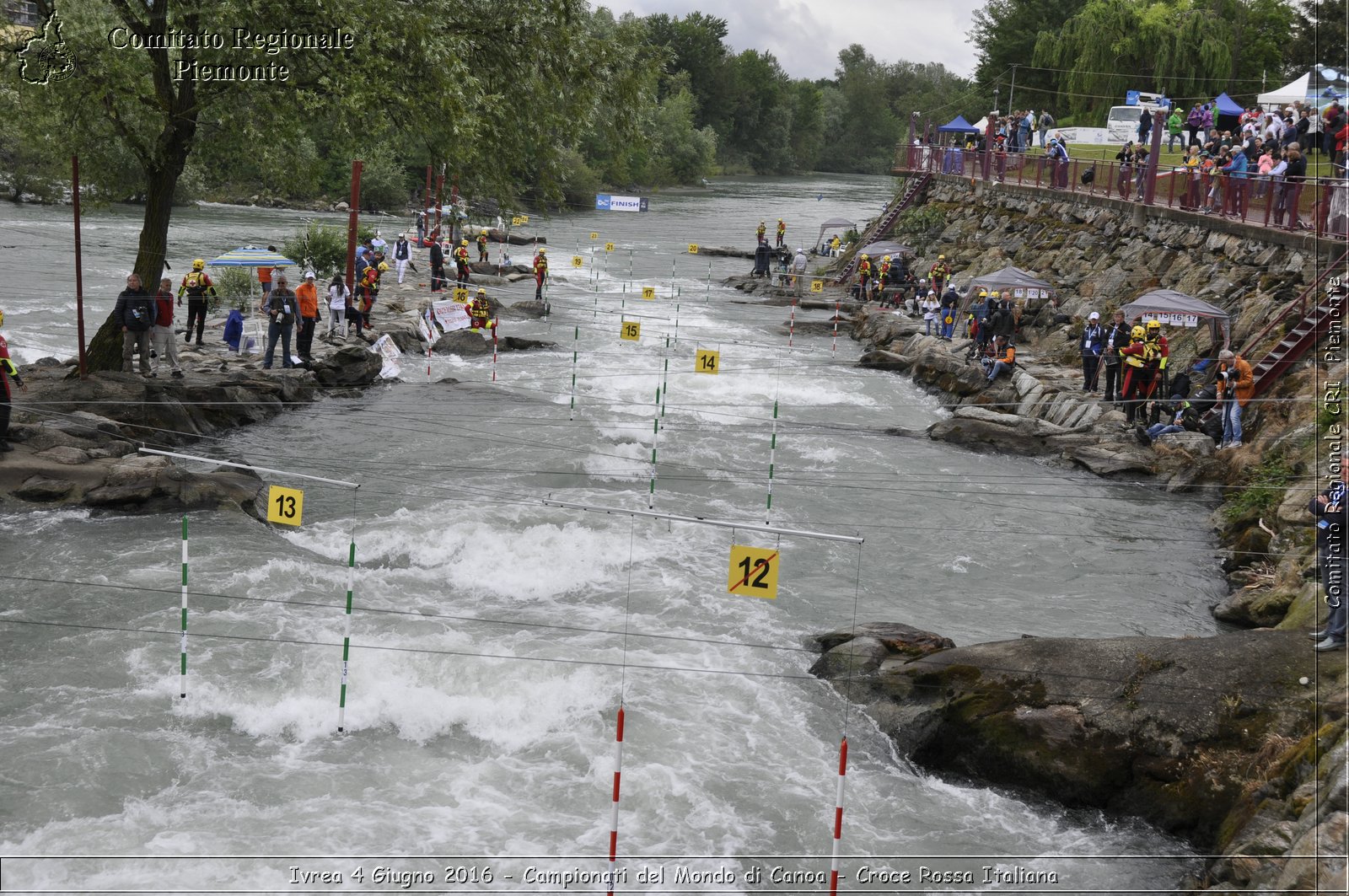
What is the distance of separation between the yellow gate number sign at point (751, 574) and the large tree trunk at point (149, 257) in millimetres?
13169

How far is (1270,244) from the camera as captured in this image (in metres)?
24.7

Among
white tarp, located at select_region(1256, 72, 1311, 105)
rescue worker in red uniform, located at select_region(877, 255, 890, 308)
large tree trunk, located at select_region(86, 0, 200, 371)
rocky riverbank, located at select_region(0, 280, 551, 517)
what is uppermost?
white tarp, located at select_region(1256, 72, 1311, 105)

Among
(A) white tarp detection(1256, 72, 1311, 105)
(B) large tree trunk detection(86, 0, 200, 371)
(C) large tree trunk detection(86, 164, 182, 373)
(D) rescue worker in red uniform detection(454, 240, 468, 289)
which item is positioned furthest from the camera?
(A) white tarp detection(1256, 72, 1311, 105)

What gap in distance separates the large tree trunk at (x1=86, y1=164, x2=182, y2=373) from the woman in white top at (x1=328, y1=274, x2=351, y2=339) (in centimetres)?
731

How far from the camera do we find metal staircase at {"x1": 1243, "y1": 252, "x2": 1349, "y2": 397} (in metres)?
21.5

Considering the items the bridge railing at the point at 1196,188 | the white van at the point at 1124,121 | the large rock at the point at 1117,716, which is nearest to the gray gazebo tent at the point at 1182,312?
the bridge railing at the point at 1196,188

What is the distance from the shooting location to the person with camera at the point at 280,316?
23766mm

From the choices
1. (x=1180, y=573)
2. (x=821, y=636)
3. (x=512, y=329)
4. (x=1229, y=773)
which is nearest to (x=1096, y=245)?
(x=512, y=329)

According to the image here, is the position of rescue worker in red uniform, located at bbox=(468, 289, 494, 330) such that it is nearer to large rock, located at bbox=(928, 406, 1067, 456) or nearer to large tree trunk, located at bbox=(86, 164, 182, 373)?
large tree trunk, located at bbox=(86, 164, 182, 373)

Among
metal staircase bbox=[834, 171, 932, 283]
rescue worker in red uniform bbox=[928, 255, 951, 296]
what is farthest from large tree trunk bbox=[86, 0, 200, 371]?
metal staircase bbox=[834, 171, 932, 283]

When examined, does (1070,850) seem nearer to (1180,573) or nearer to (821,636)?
(821,636)

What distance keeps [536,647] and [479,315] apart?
21.0 metres

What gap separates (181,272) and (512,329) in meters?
10.5

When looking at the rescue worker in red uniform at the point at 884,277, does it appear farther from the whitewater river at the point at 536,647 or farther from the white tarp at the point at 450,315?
the whitewater river at the point at 536,647
